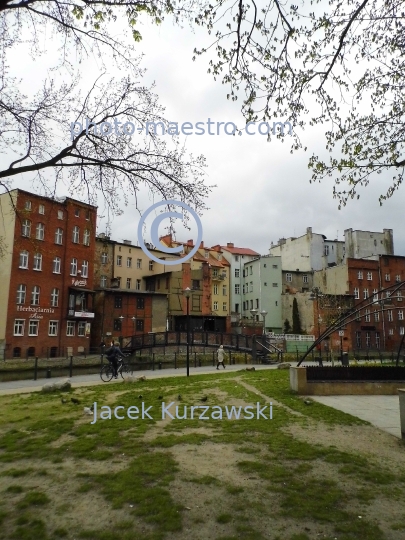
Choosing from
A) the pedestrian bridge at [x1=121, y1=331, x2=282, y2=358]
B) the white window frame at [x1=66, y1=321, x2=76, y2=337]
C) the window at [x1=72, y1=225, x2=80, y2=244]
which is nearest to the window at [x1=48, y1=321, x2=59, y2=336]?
the white window frame at [x1=66, y1=321, x2=76, y2=337]

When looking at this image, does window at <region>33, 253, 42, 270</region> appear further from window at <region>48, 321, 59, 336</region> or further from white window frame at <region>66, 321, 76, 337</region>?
white window frame at <region>66, 321, 76, 337</region>

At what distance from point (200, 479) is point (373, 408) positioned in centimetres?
728

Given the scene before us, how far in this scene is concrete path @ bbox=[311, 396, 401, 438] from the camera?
8812 mm

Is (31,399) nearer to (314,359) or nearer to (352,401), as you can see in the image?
(352,401)

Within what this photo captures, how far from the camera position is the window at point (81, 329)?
42281 millimetres

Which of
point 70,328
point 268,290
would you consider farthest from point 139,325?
point 268,290

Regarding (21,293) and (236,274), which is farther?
(236,274)

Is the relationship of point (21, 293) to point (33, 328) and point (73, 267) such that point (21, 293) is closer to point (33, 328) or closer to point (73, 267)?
point (33, 328)

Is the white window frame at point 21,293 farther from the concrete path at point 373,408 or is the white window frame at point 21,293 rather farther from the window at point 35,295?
the concrete path at point 373,408

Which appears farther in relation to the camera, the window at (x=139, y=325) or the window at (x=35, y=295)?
the window at (x=139, y=325)

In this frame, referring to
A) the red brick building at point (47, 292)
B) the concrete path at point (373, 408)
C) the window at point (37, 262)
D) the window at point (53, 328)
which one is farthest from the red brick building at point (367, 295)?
the concrete path at point (373, 408)

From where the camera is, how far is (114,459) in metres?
6.08

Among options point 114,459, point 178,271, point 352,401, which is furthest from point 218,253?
point 114,459

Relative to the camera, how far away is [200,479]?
5309 mm
